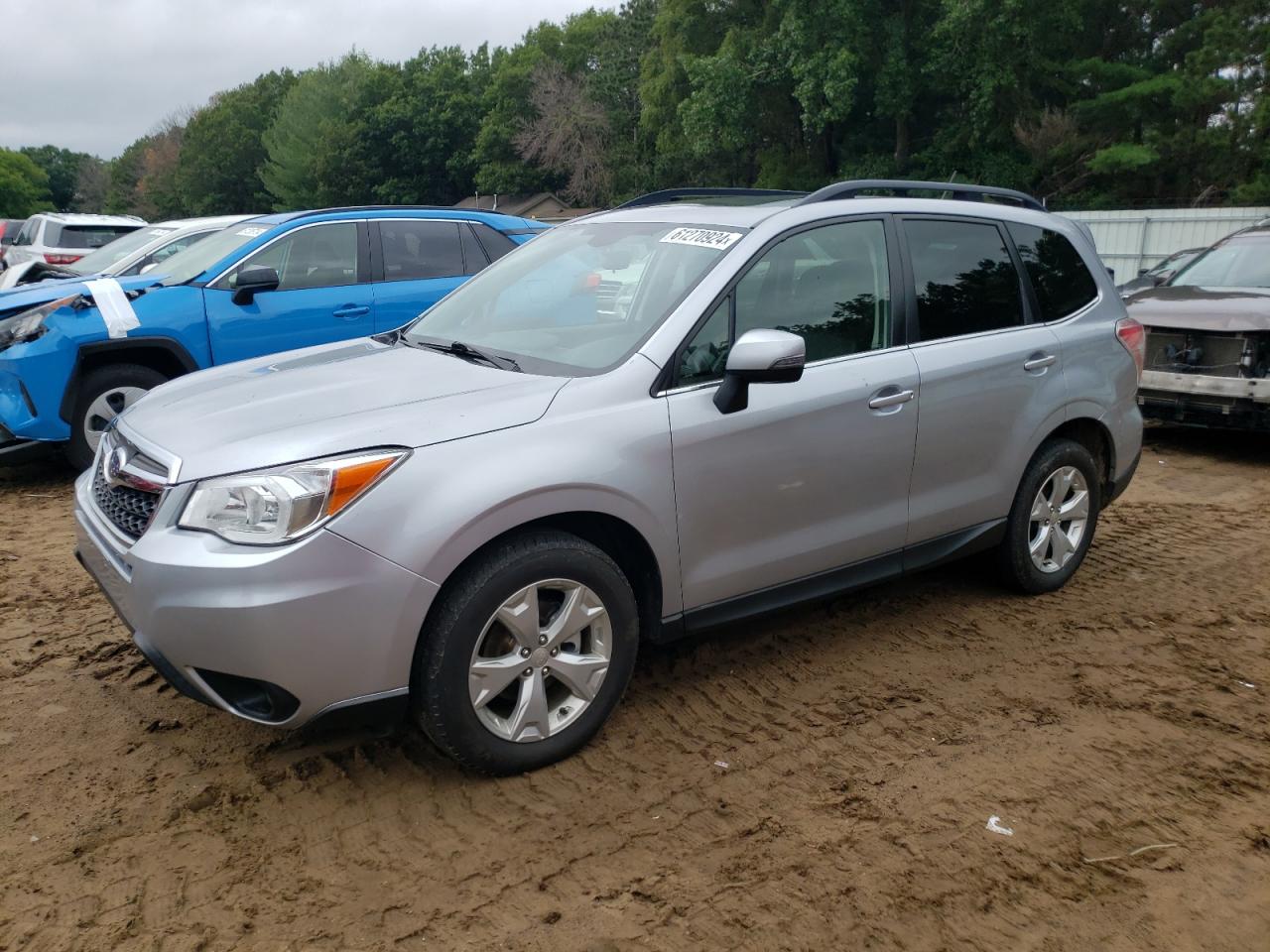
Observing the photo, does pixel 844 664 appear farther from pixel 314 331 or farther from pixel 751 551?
pixel 314 331

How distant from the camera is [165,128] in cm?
11981

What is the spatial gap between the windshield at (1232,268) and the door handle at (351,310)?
684 cm

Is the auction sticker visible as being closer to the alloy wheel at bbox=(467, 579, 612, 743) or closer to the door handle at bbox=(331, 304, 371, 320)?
the alloy wheel at bbox=(467, 579, 612, 743)

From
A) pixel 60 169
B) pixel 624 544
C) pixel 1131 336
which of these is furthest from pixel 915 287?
pixel 60 169

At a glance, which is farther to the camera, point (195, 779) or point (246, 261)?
point (246, 261)

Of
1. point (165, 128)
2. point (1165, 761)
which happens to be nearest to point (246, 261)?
point (1165, 761)

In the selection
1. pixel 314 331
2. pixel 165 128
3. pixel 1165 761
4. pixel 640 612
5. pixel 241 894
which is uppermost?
pixel 165 128

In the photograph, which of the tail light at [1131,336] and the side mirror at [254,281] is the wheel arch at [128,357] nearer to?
the side mirror at [254,281]

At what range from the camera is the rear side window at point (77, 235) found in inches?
639

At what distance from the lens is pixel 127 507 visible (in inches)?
129

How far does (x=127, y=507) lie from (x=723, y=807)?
2.08 m

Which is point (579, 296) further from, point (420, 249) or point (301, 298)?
point (420, 249)

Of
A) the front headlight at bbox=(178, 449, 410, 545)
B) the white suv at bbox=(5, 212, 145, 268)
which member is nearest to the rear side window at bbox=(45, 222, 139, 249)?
the white suv at bbox=(5, 212, 145, 268)

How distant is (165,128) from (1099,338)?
13355cm
